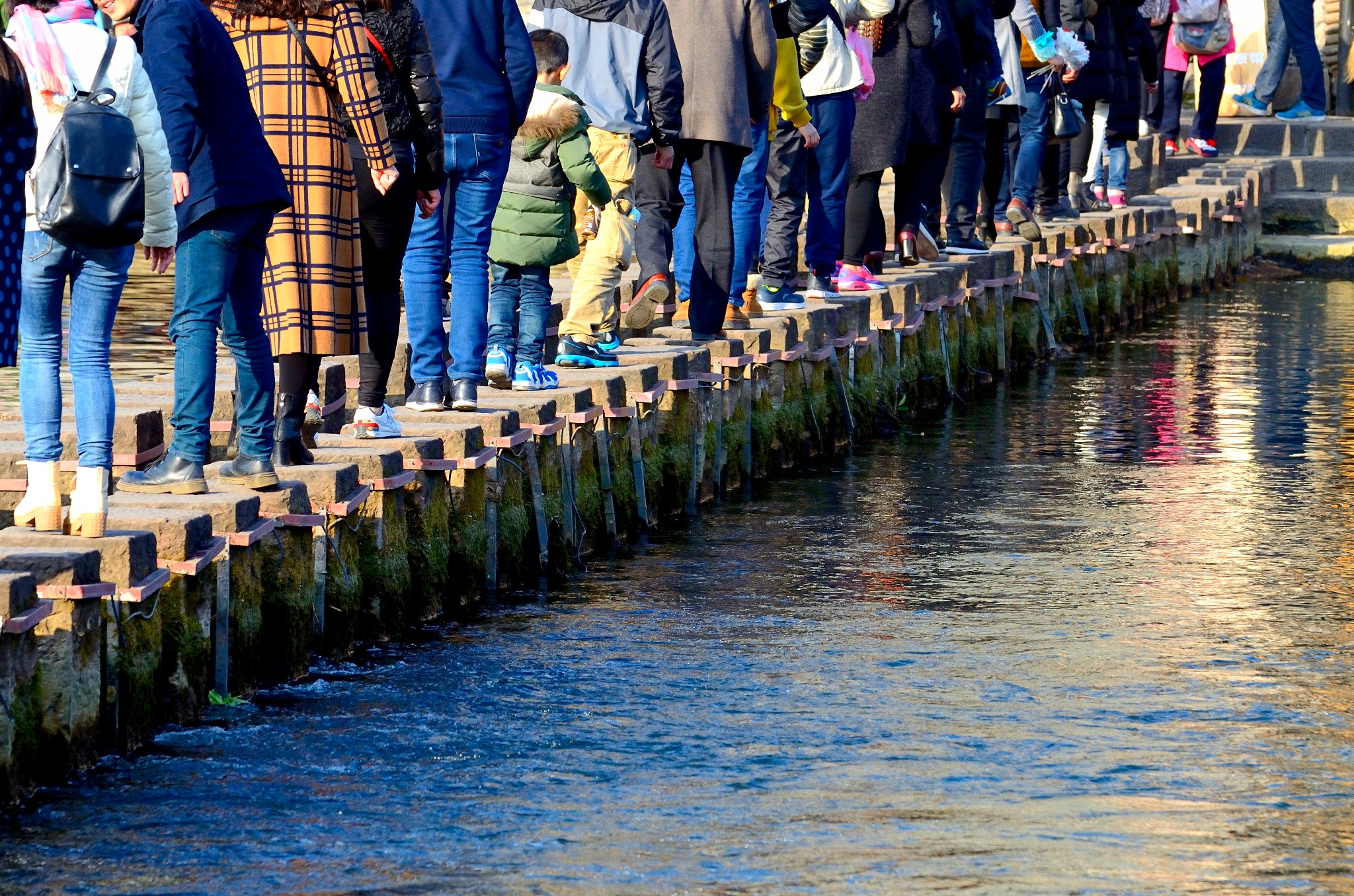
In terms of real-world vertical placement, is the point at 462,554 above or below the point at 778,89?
below

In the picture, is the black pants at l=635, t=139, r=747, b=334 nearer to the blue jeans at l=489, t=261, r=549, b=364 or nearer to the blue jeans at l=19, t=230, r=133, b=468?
the blue jeans at l=489, t=261, r=549, b=364

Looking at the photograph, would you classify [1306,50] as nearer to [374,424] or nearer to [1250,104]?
[1250,104]

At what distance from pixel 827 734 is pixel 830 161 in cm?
606

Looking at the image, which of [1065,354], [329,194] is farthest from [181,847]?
[1065,354]

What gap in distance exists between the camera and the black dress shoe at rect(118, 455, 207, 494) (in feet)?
23.8

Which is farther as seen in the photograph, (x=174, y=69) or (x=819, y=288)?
(x=819, y=288)

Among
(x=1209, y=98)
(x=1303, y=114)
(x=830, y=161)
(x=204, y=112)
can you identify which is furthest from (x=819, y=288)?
(x=1303, y=114)

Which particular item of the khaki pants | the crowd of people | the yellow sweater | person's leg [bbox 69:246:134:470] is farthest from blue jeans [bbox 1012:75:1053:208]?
person's leg [bbox 69:246:134:470]

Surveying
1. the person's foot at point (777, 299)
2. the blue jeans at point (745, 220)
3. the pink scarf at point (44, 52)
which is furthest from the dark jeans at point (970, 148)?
the pink scarf at point (44, 52)

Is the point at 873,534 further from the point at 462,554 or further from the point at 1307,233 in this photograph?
the point at 1307,233

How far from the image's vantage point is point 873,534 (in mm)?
10602

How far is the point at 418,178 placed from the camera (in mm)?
8258

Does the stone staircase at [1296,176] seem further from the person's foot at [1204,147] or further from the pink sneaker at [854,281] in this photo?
the pink sneaker at [854,281]

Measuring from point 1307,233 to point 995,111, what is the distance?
35.3 feet
